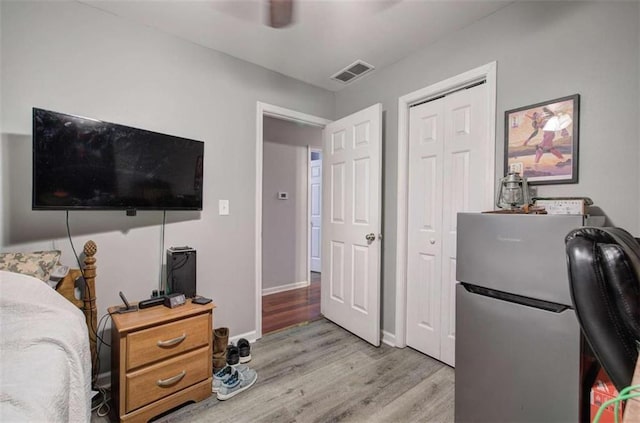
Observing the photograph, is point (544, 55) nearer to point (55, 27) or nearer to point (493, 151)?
point (493, 151)

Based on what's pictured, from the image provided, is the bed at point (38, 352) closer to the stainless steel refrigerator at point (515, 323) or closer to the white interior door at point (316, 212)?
the stainless steel refrigerator at point (515, 323)

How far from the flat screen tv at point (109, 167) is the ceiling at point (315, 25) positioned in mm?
821

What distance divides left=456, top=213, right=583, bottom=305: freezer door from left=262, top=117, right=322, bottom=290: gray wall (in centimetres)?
285

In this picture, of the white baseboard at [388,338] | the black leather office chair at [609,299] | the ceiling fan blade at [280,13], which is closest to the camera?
the black leather office chair at [609,299]

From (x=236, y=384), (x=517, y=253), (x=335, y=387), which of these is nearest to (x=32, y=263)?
Result: (x=236, y=384)

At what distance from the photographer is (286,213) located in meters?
4.11

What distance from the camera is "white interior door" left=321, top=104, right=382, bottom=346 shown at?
2398 millimetres

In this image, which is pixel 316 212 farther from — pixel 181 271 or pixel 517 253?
pixel 517 253

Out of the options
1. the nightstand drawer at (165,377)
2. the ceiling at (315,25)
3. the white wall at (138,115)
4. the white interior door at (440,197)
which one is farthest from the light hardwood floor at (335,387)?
the ceiling at (315,25)

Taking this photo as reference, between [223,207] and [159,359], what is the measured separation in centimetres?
117

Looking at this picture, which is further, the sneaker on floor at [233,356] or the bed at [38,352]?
the sneaker on floor at [233,356]

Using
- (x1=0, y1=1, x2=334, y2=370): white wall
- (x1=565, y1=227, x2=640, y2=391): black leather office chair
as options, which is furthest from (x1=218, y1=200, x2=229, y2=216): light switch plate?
(x1=565, y1=227, x2=640, y2=391): black leather office chair

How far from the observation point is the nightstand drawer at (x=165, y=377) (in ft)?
4.86

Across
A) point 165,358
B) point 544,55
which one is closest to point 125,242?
point 165,358
